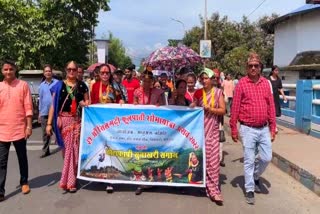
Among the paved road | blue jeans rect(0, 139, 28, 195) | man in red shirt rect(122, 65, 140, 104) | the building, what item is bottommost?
the paved road

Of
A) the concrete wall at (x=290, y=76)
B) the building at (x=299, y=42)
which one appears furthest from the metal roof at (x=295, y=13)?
the concrete wall at (x=290, y=76)

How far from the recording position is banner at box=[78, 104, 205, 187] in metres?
6.12

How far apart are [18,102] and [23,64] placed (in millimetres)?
15686

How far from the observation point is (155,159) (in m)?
6.21

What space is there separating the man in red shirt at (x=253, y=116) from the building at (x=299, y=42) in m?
18.7

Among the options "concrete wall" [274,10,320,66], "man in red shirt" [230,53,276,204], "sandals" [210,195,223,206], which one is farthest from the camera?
"concrete wall" [274,10,320,66]

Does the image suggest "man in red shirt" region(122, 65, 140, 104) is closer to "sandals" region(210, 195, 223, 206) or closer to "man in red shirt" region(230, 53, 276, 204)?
"man in red shirt" region(230, 53, 276, 204)

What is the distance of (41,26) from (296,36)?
15.5 metres

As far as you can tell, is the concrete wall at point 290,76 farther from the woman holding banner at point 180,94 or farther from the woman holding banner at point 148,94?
the woman holding banner at point 148,94

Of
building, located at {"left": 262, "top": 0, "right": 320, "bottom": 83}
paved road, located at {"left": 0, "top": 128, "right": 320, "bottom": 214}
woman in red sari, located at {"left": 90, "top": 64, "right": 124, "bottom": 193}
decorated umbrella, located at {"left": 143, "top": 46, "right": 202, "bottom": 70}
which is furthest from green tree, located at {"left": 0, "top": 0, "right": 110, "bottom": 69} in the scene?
woman in red sari, located at {"left": 90, "top": 64, "right": 124, "bottom": 193}

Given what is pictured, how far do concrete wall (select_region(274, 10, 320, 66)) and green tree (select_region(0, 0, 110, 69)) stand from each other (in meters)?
12.4

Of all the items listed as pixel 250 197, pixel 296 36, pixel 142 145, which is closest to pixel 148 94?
pixel 142 145

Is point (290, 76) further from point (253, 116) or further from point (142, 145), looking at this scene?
point (142, 145)

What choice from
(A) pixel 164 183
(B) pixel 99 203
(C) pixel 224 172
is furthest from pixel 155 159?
(C) pixel 224 172
